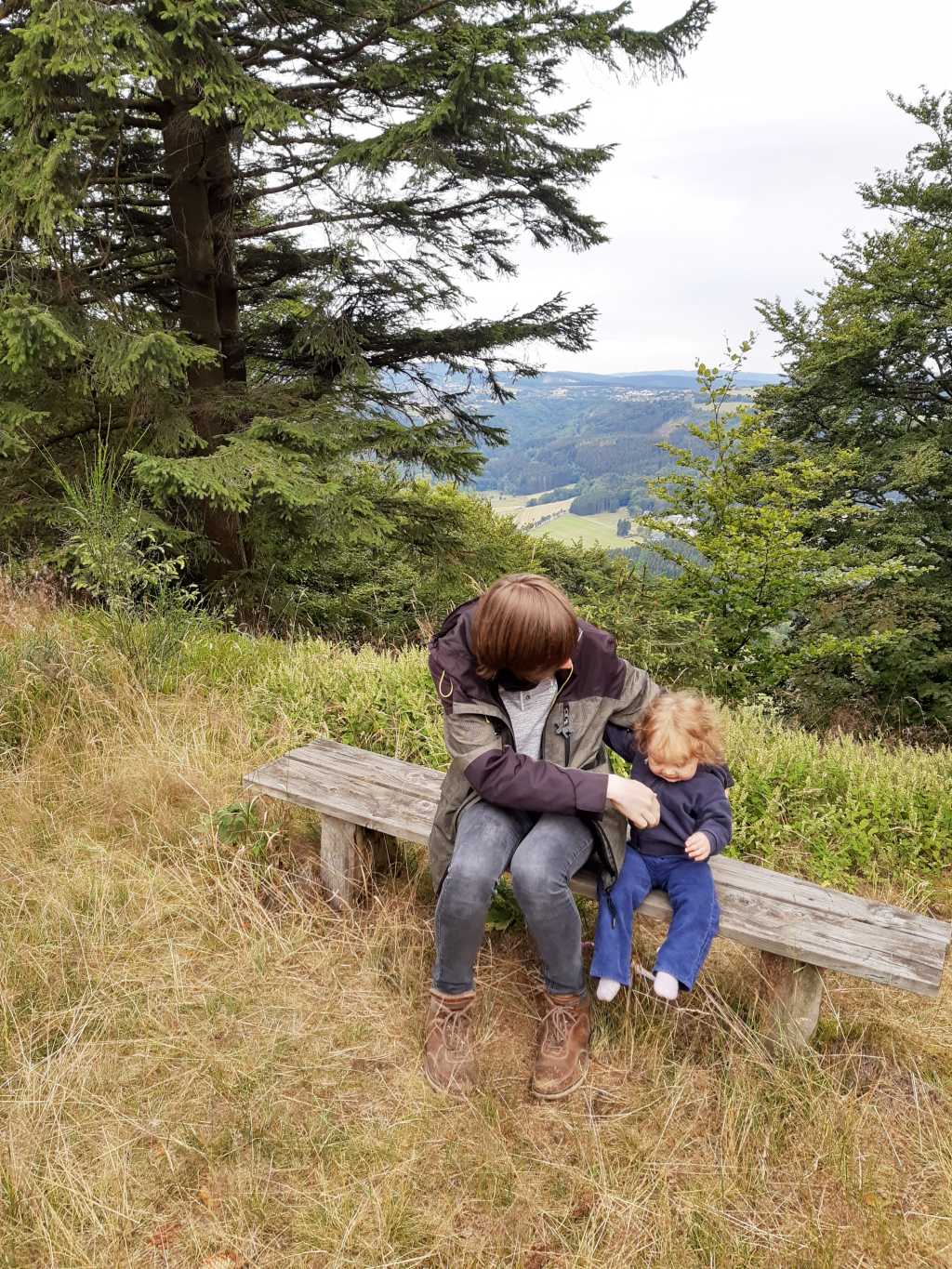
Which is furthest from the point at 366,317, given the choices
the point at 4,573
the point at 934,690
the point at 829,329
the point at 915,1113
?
the point at 934,690

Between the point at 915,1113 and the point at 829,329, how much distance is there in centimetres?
1238

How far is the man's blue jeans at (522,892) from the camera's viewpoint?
208cm

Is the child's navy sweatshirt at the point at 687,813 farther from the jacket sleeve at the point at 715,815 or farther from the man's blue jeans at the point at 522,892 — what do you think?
the man's blue jeans at the point at 522,892

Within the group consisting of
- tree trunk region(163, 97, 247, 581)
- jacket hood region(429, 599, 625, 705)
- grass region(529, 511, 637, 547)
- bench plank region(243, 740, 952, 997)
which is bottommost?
grass region(529, 511, 637, 547)

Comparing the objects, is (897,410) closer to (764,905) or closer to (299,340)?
(299,340)

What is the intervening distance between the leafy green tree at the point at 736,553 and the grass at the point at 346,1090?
3.14 m

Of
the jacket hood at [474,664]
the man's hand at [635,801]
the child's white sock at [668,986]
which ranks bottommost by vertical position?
the child's white sock at [668,986]

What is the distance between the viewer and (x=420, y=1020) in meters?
2.25

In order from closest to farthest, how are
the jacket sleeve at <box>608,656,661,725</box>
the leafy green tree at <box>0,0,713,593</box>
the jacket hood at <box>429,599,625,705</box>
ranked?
the jacket hood at <box>429,599,625,705</box>, the jacket sleeve at <box>608,656,661,725</box>, the leafy green tree at <box>0,0,713,593</box>

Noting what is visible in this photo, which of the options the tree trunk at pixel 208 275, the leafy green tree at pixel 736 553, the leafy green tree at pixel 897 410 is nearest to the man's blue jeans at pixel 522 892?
the leafy green tree at pixel 736 553

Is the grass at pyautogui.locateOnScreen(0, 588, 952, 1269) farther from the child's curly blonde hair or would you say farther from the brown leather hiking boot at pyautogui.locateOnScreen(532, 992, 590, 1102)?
the child's curly blonde hair

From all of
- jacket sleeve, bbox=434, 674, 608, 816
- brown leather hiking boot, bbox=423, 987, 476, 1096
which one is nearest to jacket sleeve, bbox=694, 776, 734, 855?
jacket sleeve, bbox=434, 674, 608, 816

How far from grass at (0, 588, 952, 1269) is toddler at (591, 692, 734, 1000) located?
0.79 ft

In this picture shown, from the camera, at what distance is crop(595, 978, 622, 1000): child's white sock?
6.93ft
